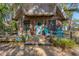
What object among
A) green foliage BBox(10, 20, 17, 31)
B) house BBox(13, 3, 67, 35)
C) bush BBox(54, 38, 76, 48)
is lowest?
bush BBox(54, 38, 76, 48)

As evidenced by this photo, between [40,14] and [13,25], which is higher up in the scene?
[40,14]

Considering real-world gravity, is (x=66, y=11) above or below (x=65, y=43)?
above

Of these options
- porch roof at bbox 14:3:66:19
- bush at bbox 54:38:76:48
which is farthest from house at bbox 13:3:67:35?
bush at bbox 54:38:76:48

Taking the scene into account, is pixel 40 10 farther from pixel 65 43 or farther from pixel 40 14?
pixel 65 43

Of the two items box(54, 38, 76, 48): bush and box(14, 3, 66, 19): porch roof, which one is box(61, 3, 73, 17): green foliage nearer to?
box(14, 3, 66, 19): porch roof

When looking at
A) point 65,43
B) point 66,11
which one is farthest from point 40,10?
point 65,43

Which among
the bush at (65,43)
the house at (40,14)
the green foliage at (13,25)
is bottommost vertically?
the bush at (65,43)

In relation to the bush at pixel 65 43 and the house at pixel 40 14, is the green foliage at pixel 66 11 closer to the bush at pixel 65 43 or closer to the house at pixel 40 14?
the house at pixel 40 14

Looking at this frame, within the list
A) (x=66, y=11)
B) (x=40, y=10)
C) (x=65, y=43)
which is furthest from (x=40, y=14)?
(x=65, y=43)

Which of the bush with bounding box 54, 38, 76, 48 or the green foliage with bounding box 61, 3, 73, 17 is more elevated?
the green foliage with bounding box 61, 3, 73, 17

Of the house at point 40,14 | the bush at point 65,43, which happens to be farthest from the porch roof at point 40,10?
the bush at point 65,43

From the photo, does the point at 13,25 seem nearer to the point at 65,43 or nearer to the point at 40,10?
the point at 40,10

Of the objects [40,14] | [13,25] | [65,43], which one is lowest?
[65,43]

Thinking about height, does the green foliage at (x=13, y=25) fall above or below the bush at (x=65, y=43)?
above
